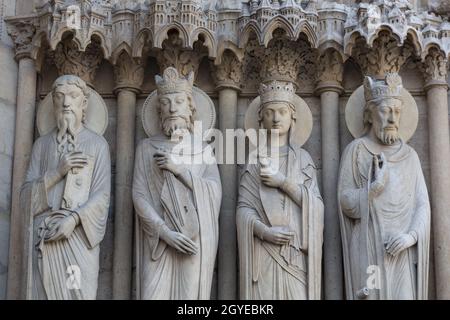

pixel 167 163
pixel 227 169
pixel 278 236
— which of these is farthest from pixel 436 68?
pixel 167 163

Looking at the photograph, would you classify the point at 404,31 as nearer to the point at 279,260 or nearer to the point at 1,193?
the point at 279,260

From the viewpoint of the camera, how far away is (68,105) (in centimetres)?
Answer: 1043

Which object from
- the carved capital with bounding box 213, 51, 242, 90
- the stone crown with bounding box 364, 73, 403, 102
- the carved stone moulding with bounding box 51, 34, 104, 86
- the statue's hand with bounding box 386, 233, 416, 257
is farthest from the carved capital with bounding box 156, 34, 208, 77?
the statue's hand with bounding box 386, 233, 416, 257

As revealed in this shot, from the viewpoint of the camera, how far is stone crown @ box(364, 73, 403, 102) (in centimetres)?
1038

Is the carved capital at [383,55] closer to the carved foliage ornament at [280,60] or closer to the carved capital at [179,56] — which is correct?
the carved foliage ornament at [280,60]

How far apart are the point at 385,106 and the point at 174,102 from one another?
1.55m

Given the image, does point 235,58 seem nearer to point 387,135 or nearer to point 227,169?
point 227,169

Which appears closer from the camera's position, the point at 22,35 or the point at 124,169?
the point at 124,169

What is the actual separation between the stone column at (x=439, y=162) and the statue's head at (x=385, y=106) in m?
0.35

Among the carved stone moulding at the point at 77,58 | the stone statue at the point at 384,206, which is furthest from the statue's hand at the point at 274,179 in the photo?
the carved stone moulding at the point at 77,58

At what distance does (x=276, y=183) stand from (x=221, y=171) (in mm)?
562

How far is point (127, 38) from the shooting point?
10.6 meters

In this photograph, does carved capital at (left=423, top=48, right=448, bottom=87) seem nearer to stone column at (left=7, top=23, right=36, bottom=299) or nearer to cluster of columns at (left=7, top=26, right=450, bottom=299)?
cluster of columns at (left=7, top=26, right=450, bottom=299)
